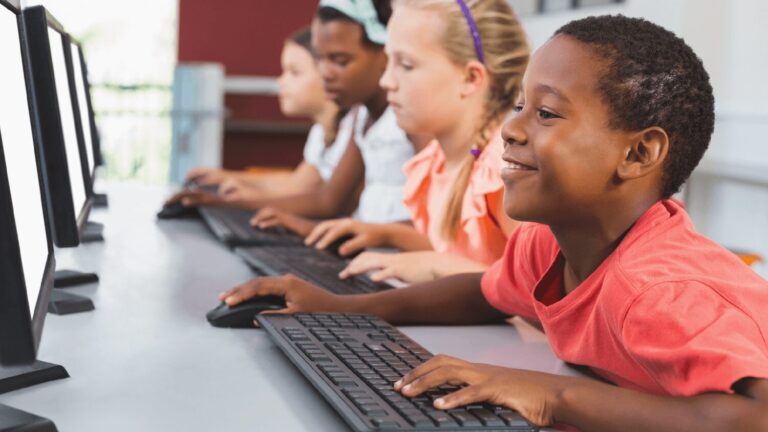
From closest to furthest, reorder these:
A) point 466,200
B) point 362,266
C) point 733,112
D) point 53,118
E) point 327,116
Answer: point 53,118 < point 362,266 < point 466,200 < point 733,112 < point 327,116

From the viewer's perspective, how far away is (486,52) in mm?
1730

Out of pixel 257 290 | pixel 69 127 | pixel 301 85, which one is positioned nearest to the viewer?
pixel 257 290

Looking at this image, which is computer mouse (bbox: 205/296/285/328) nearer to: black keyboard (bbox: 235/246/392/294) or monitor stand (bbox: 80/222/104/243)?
black keyboard (bbox: 235/246/392/294)

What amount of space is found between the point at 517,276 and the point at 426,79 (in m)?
0.63

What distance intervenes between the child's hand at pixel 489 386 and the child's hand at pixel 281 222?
1142 mm

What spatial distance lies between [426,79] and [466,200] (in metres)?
0.23

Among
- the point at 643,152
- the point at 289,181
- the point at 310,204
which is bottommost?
the point at 289,181

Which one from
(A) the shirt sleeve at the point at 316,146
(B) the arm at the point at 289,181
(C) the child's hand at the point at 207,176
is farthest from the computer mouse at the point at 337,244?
(A) the shirt sleeve at the point at 316,146

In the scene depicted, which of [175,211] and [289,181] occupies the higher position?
[175,211]

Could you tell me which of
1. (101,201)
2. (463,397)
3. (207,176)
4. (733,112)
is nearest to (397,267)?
(463,397)

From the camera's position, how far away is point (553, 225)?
97cm

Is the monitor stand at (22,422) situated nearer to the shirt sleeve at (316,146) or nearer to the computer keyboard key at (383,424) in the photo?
the computer keyboard key at (383,424)

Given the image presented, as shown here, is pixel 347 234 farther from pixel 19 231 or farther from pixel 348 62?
pixel 19 231

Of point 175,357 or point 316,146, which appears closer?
point 175,357
